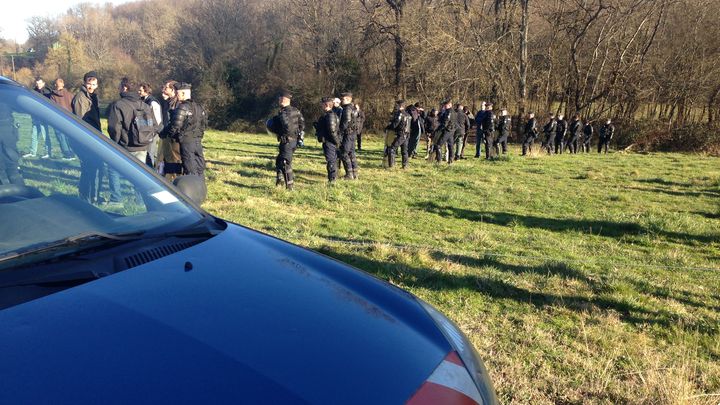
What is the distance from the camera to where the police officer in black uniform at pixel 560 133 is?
856 inches

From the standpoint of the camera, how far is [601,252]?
665 centimetres

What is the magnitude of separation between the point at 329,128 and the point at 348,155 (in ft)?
3.60

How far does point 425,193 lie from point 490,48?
20160 mm

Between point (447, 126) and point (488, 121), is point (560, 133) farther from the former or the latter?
point (447, 126)

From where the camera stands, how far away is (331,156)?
1074 centimetres

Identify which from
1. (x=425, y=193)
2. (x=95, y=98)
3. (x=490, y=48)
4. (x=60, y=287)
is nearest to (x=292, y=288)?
(x=60, y=287)

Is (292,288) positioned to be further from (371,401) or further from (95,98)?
(95,98)

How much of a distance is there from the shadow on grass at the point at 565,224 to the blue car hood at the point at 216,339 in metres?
6.61

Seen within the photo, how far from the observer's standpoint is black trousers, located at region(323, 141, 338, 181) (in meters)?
10.7

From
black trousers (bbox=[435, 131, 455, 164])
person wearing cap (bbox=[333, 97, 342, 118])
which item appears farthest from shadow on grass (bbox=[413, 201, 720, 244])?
black trousers (bbox=[435, 131, 455, 164])

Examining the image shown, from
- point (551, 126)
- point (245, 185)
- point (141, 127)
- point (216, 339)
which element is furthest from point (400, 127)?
point (216, 339)

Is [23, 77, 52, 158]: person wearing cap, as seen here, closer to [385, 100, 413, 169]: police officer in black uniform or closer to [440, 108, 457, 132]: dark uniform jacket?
[385, 100, 413, 169]: police officer in black uniform

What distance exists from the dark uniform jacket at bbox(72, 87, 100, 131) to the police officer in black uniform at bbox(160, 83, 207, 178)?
78.2 inches

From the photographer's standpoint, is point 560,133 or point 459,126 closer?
point 459,126
